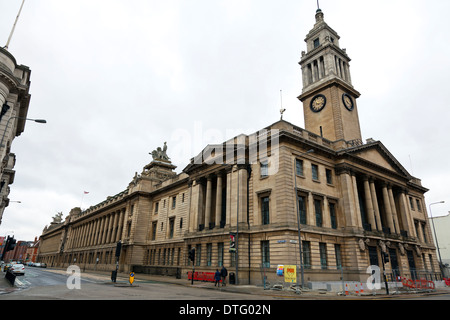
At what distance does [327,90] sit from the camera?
143 feet

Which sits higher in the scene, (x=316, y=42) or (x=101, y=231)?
(x=316, y=42)

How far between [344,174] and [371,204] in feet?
18.1

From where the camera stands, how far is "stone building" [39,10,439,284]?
94.5 ft

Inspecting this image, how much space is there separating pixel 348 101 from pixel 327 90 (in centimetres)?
397

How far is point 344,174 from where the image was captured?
110 ft

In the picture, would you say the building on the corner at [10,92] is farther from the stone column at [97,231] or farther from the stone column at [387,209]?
the stone column at [97,231]

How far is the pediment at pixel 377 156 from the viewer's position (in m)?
35.8

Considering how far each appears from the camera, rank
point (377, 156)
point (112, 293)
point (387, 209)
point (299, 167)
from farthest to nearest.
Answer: point (377, 156) → point (387, 209) → point (299, 167) → point (112, 293)

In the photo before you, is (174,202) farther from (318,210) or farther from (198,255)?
(318,210)

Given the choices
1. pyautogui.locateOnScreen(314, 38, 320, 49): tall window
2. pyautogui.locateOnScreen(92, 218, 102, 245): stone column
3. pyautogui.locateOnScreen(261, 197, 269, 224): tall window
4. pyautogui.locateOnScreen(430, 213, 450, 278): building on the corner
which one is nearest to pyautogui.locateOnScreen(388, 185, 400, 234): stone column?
pyautogui.locateOnScreen(261, 197, 269, 224): tall window

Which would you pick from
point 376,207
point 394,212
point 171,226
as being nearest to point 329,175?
point 376,207

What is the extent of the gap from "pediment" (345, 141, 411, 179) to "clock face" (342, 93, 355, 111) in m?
7.96
